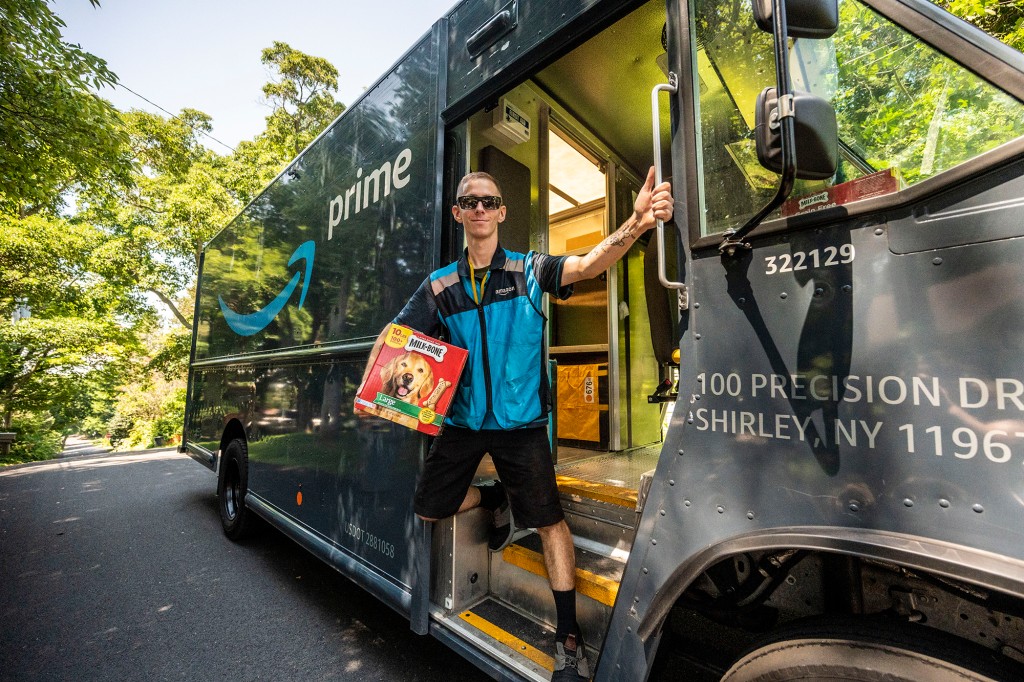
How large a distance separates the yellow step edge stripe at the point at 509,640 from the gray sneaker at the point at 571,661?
Answer: 64 mm

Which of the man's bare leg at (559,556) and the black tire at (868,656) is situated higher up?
the black tire at (868,656)

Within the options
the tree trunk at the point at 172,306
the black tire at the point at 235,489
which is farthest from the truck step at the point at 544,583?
the tree trunk at the point at 172,306

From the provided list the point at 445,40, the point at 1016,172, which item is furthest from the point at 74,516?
the point at 1016,172

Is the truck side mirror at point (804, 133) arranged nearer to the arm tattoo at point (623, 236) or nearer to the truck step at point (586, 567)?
the arm tattoo at point (623, 236)

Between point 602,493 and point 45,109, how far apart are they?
7789mm

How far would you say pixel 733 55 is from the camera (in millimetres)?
1323

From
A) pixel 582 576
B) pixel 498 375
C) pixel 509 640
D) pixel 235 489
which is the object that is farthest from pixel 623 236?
pixel 235 489

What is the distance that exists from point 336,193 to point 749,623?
3064 millimetres

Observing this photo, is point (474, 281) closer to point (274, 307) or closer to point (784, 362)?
point (784, 362)

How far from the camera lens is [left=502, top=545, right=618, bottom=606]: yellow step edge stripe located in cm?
166

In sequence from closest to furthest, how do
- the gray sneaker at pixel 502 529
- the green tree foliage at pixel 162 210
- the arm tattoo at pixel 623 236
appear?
the arm tattoo at pixel 623 236 < the gray sneaker at pixel 502 529 < the green tree foliage at pixel 162 210

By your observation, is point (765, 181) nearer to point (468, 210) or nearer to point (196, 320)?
point (468, 210)

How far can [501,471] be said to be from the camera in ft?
6.23

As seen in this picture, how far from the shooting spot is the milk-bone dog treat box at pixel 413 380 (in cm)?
181
